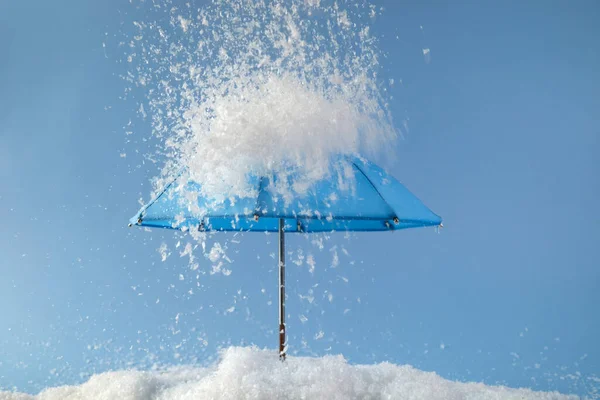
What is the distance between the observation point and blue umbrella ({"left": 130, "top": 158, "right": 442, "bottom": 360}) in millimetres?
3277

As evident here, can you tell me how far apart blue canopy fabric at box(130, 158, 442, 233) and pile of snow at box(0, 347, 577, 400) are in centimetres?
92

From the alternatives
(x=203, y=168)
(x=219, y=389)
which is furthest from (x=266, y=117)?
(x=219, y=389)

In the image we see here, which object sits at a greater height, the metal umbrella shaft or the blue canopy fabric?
the blue canopy fabric

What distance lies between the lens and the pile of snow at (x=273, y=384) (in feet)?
10.2

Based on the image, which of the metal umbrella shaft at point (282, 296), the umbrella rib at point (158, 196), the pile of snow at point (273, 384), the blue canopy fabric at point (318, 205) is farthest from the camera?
the metal umbrella shaft at point (282, 296)

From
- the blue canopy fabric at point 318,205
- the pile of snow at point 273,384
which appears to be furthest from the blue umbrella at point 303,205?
the pile of snow at point 273,384

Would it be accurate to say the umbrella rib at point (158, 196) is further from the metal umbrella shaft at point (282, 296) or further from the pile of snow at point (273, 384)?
the pile of snow at point (273, 384)

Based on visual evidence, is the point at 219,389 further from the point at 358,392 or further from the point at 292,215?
the point at 292,215

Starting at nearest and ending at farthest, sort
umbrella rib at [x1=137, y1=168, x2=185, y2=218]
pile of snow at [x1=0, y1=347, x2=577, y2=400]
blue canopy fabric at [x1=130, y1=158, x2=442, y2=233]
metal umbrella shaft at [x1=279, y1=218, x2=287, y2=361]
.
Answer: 1. pile of snow at [x1=0, y1=347, x2=577, y2=400]
2. blue canopy fabric at [x1=130, y1=158, x2=442, y2=233]
3. umbrella rib at [x1=137, y1=168, x2=185, y2=218]
4. metal umbrella shaft at [x1=279, y1=218, x2=287, y2=361]

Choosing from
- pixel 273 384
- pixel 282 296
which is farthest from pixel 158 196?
pixel 273 384

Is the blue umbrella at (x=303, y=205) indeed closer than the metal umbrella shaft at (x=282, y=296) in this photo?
Yes

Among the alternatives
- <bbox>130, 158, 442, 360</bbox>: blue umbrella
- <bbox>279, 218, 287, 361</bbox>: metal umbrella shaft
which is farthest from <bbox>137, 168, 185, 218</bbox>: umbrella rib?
<bbox>279, 218, 287, 361</bbox>: metal umbrella shaft

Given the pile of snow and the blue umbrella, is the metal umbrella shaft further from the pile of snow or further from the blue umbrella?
the pile of snow

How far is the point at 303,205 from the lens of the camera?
3.31 metres
